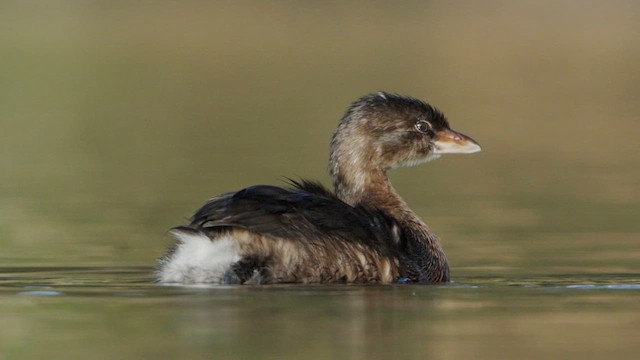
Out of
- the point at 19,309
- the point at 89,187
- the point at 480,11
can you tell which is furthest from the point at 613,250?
the point at 480,11

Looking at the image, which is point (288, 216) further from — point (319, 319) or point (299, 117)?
point (299, 117)

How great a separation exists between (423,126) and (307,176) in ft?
17.4

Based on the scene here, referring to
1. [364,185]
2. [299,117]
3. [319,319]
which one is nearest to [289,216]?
[319,319]

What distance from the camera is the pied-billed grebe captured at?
11453mm

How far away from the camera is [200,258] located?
1149 centimetres

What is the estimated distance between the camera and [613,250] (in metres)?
13.8

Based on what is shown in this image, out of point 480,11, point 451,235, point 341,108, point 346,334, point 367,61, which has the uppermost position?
point 480,11

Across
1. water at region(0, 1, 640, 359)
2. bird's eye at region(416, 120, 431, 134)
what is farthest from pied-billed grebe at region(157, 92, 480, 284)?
bird's eye at region(416, 120, 431, 134)

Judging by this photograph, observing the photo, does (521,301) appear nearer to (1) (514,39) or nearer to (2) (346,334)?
(2) (346,334)

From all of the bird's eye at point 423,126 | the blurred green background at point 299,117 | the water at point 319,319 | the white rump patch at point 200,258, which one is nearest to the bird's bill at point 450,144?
the bird's eye at point 423,126

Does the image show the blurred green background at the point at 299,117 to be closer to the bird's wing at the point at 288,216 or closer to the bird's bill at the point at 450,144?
the bird's bill at the point at 450,144

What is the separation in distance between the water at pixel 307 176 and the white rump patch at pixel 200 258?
0.30 feet

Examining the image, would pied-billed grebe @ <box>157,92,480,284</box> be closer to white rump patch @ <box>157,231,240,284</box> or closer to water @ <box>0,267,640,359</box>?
white rump patch @ <box>157,231,240,284</box>

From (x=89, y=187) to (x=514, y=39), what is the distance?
27.4 metres
